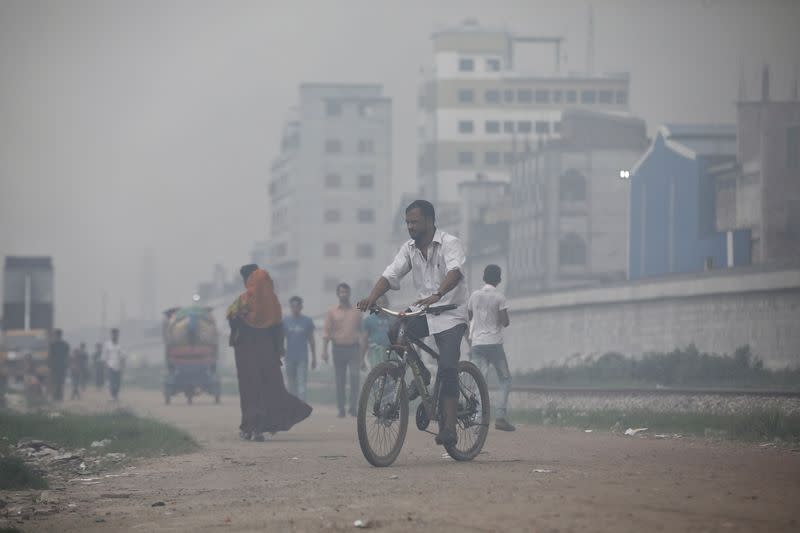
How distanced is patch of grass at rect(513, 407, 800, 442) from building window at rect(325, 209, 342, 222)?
320 feet

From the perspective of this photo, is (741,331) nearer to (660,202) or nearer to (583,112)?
(660,202)

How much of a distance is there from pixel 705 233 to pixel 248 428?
4165cm

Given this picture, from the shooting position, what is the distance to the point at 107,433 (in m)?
15.8

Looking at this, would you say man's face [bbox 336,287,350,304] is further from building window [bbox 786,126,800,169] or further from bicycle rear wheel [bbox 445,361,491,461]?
building window [bbox 786,126,800,169]

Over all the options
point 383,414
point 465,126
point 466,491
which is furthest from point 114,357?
point 465,126

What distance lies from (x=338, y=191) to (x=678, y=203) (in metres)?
62.8

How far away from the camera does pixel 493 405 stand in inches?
906

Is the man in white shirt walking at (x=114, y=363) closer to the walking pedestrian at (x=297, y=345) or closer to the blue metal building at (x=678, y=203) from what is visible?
the walking pedestrian at (x=297, y=345)

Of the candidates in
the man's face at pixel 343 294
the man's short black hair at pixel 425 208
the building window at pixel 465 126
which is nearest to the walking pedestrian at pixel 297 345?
the man's face at pixel 343 294

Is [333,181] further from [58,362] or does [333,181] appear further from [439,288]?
[439,288]

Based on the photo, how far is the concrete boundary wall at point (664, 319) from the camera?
33.4 metres

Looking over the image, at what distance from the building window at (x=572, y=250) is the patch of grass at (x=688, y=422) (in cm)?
4929

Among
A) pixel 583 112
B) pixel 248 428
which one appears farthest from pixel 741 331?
pixel 583 112

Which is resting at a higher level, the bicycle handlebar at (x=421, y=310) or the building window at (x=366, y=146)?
the building window at (x=366, y=146)
